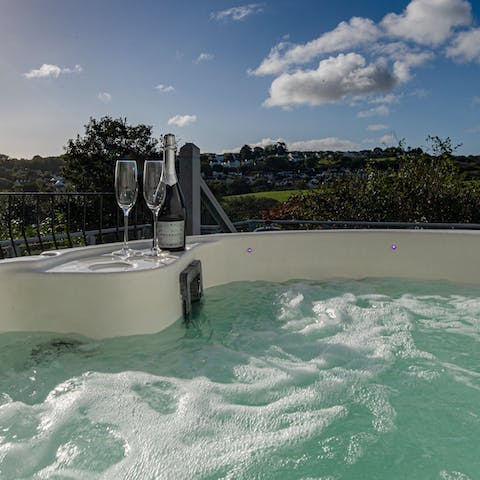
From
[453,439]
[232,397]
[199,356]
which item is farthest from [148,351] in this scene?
[453,439]

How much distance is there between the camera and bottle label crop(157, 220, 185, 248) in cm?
198

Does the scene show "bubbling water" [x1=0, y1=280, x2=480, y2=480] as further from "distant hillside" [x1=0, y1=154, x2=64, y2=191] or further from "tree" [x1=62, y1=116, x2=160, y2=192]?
"distant hillside" [x1=0, y1=154, x2=64, y2=191]

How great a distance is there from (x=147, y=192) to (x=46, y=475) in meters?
1.15

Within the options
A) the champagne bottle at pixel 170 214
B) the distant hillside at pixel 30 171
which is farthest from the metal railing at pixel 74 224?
the distant hillside at pixel 30 171

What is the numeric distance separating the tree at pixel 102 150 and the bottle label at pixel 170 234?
268 inches

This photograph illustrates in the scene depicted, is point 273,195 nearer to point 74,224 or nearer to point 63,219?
point 74,224

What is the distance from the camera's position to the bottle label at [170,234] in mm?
1984

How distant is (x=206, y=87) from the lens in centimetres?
979

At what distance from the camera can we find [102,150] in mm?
8805

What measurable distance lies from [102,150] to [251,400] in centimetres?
829

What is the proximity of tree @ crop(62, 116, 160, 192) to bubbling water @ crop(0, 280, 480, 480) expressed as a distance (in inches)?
287

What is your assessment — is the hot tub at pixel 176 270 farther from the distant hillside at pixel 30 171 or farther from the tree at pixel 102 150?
the distant hillside at pixel 30 171

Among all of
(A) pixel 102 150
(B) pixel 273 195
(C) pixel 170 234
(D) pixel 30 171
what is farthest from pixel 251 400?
(D) pixel 30 171

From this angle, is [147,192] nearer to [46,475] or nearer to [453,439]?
[46,475]
